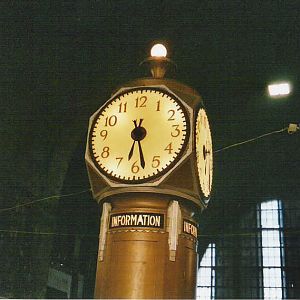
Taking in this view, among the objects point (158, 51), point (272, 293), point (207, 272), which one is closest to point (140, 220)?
point (158, 51)

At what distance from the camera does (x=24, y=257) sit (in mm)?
6867

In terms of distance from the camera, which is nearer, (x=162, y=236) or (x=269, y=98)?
(x=162, y=236)

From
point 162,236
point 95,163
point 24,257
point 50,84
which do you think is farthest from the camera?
point 24,257

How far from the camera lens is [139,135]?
6.56 feet

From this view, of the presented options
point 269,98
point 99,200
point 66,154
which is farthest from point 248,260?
point 99,200

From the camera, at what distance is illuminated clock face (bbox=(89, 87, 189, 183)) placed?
1.93 meters

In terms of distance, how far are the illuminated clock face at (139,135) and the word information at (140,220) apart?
140 mm

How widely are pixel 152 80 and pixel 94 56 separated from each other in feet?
15.4

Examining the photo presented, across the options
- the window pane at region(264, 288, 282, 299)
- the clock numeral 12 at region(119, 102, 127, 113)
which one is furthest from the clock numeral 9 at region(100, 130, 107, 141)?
the window pane at region(264, 288, 282, 299)

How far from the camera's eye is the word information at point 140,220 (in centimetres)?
187

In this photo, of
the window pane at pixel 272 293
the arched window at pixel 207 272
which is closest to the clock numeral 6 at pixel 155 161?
the window pane at pixel 272 293

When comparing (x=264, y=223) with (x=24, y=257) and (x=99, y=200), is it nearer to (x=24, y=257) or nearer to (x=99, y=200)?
(x=24, y=257)

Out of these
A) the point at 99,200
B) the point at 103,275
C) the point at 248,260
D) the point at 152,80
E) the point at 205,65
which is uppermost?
the point at 205,65

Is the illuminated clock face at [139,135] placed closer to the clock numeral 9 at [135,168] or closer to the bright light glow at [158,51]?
the clock numeral 9 at [135,168]
